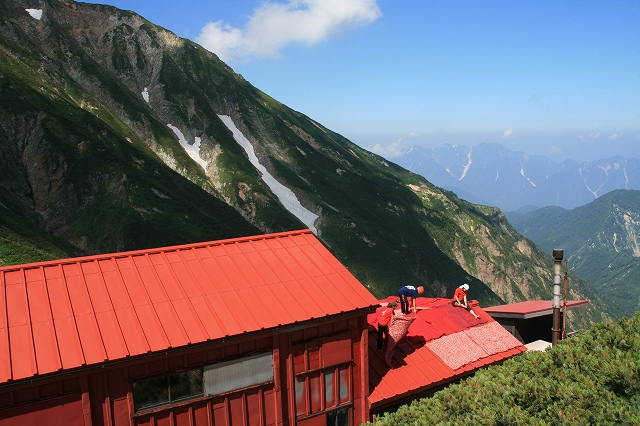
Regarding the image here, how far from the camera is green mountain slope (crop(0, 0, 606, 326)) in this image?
3137 inches

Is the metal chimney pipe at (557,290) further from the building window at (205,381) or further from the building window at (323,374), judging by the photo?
the building window at (205,381)

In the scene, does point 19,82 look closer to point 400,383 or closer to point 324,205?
point 324,205

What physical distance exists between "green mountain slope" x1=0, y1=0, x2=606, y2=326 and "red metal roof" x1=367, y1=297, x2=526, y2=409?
170ft

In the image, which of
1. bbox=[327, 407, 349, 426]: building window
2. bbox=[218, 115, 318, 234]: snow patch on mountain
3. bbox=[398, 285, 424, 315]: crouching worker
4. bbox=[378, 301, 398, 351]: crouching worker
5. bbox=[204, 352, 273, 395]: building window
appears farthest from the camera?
bbox=[218, 115, 318, 234]: snow patch on mountain

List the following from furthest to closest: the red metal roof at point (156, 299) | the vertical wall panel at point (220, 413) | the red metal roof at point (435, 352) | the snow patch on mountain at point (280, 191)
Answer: the snow patch on mountain at point (280, 191) → the red metal roof at point (435, 352) → the vertical wall panel at point (220, 413) → the red metal roof at point (156, 299)

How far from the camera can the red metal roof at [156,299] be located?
14.4 meters

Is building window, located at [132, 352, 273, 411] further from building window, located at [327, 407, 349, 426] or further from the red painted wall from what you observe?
building window, located at [327, 407, 349, 426]

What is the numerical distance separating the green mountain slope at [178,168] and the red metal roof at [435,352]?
51761 millimetres

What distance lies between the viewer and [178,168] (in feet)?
356

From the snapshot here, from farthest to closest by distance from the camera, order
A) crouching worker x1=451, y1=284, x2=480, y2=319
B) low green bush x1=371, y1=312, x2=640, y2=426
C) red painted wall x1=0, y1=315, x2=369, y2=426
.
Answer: crouching worker x1=451, y1=284, x2=480, y2=319
red painted wall x1=0, y1=315, x2=369, y2=426
low green bush x1=371, y1=312, x2=640, y2=426

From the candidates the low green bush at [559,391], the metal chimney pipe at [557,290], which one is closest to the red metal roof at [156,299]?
the low green bush at [559,391]

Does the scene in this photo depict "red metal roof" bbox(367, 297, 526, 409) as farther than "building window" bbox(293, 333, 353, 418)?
Yes

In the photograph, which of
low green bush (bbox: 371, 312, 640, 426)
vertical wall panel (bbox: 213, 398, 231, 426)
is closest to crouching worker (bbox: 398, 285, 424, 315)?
low green bush (bbox: 371, 312, 640, 426)

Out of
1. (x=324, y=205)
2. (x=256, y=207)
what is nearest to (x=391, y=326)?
(x=256, y=207)
